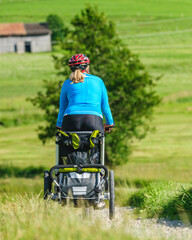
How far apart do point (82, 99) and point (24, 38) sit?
94353 mm

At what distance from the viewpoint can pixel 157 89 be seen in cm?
5519

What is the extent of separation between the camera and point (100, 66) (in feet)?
82.4

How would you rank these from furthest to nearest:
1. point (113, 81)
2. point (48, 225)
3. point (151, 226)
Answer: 1. point (113, 81)
2. point (151, 226)
3. point (48, 225)

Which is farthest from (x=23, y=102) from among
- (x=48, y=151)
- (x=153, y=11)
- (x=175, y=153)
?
(x=153, y=11)

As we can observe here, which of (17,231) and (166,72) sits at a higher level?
(17,231)

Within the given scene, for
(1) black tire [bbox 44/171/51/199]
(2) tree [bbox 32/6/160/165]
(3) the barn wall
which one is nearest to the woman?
(1) black tire [bbox 44/171/51/199]

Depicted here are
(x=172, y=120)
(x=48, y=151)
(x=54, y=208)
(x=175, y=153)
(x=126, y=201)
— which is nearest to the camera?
(x=54, y=208)

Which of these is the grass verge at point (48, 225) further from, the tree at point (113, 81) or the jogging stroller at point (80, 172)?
the tree at point (113, 81)

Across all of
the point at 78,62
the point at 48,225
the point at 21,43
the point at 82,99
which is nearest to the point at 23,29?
the point at 21,43

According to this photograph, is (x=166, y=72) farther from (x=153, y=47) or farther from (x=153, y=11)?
(x=153, y=11)

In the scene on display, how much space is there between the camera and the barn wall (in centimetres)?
9738

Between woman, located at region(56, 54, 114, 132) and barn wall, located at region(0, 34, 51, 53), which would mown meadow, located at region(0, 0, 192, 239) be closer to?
woman, located at region(56, 54, 114, 132)

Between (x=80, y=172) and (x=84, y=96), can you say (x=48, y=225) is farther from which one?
(x=84, y=96)

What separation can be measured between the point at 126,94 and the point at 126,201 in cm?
1560
